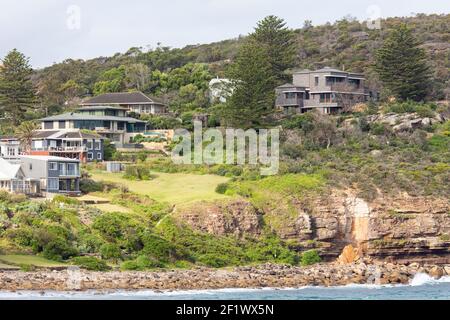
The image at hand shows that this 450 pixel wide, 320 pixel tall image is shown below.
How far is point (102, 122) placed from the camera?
7800 centimetres

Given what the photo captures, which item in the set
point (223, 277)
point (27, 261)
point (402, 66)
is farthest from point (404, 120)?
point (27, 261)

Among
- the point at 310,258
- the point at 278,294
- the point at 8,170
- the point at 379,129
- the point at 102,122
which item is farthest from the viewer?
the point at 102,122

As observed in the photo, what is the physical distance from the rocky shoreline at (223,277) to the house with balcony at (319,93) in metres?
25.5

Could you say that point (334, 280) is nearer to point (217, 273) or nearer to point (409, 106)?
point (217, 273)

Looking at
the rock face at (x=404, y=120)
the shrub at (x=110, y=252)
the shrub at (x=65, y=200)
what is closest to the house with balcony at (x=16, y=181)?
the shrub at (x=65, y=200)

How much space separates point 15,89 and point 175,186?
22388mm

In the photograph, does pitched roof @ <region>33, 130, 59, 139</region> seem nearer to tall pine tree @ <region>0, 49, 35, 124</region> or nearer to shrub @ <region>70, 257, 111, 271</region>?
tall pine tree @ <region>0, 49, 35, 124</region>

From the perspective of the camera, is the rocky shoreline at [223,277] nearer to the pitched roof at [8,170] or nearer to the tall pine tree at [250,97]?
the pitched roof at [8,170]

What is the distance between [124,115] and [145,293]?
37360 mm

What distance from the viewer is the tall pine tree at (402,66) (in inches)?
3137

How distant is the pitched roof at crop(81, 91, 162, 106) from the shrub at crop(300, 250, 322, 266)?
29.6 m

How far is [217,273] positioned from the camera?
170ft

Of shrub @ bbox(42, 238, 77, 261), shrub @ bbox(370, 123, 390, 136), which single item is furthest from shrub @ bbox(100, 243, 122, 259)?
shrub @ bbox(370, 123, 390, 136)

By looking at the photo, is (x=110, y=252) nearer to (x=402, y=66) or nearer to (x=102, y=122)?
(x=102, y=122)
